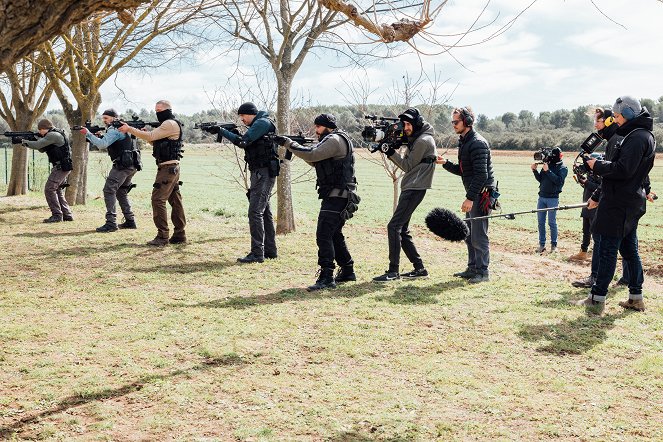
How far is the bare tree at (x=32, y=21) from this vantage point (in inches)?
136

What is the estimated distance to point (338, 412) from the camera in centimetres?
444

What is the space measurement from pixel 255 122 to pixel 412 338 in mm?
4234

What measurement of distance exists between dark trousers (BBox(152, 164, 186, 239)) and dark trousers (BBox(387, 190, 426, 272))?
13.2 ft

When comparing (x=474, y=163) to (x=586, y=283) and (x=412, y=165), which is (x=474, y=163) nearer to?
(x=412, y=165)

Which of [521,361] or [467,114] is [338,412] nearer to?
[521,361]

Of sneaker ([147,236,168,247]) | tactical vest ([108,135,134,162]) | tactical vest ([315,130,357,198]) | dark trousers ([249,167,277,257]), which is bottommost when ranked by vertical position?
sneaker ([147,236,168,247])

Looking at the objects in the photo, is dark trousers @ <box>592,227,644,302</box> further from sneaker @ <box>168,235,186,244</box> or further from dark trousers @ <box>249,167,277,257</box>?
sneaker @ <box>168,235,186,244</box>

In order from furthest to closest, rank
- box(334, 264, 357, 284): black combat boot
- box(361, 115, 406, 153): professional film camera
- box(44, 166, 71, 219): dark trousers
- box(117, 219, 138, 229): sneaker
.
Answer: box(44, 166, 71, 219): dark trousers
box(117, 219, 138, 229): sneaker
box(334, 264, 357, 284): black combat boot
box(361, 115, 406, 153): professional film camera

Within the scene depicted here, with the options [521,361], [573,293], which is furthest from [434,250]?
[521,361]

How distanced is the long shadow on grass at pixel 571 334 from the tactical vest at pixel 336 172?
8.92 feet

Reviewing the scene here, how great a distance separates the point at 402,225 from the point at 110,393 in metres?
4.59

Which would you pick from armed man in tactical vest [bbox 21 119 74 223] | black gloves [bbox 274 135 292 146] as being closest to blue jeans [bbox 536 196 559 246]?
black gloves [bbox 274 135 292 146]

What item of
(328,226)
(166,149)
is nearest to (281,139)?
(328,226)

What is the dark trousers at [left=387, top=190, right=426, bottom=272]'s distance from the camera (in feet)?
26.9
